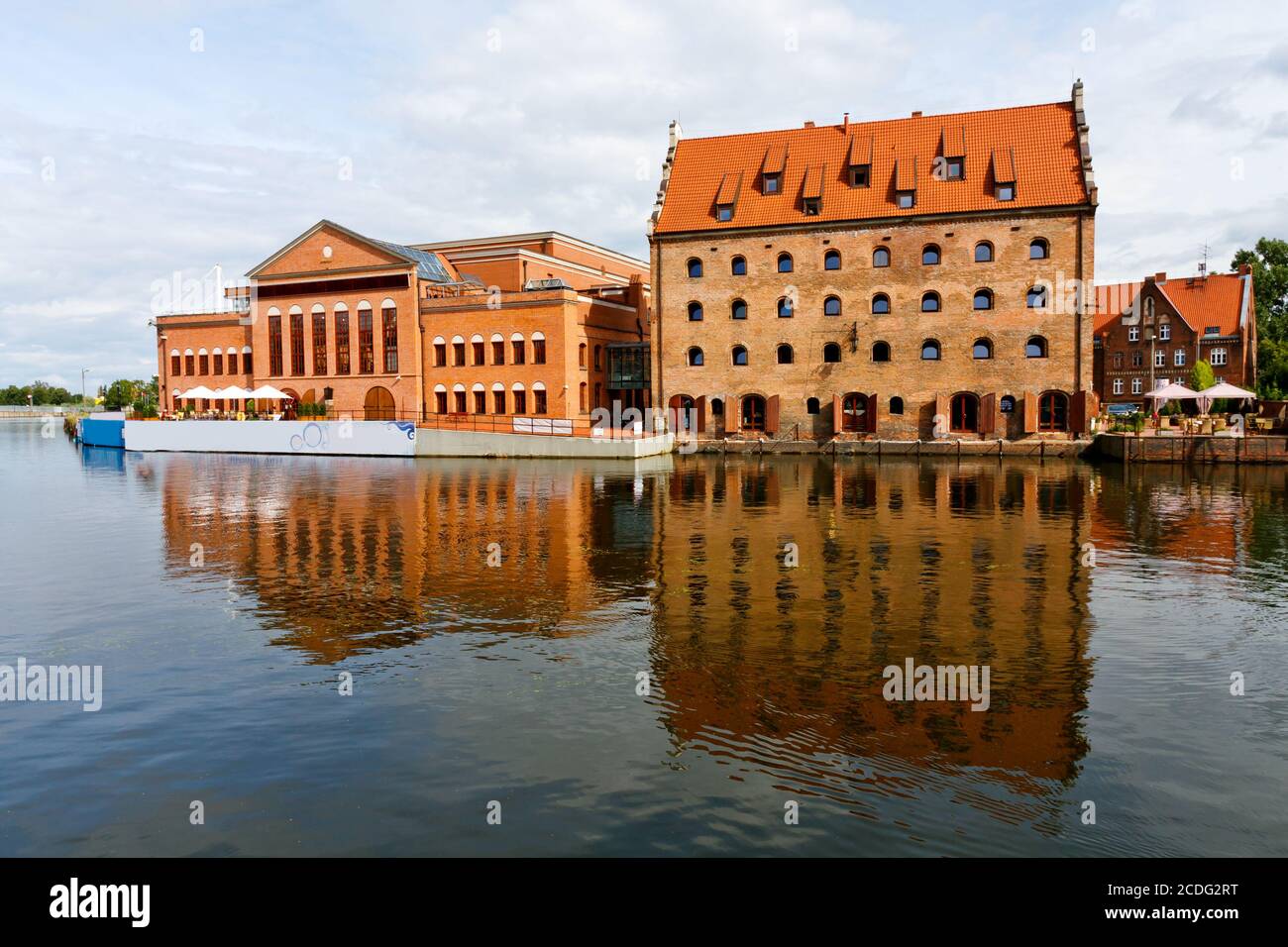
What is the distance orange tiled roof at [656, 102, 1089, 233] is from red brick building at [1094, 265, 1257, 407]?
3873 cm

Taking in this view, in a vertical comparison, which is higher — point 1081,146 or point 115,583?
point 1081,146

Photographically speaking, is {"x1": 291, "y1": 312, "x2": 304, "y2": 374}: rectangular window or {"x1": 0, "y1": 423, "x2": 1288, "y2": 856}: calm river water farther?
{"x1": 291, "y1": 312, "x2": 304, "y2": 374}: rectangular window

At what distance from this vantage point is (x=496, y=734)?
8.62m

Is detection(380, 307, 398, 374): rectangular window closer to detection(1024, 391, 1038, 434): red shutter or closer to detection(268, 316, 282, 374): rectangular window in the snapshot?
detection(268, 316, 282, 374): rectangular window

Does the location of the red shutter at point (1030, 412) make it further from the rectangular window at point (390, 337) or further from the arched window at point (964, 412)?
the rectangular window at point (390, 337)

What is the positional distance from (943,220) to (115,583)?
145ft

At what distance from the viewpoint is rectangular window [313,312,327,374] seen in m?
61.4

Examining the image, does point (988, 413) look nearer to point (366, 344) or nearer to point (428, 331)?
point (428, 331)

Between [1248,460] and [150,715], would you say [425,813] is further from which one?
[1248,460]

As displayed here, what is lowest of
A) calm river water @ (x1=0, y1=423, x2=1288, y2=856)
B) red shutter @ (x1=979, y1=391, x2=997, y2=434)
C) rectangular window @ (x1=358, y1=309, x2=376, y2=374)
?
calm river water @ (x1=0, y1=423, x2=1288, y2=856)

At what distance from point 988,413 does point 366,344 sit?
3826 cm

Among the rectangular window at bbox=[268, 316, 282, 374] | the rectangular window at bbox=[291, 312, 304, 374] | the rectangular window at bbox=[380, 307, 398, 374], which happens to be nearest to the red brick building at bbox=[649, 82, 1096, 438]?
the rectangular window at bbox=[380, 307, 398, 374]

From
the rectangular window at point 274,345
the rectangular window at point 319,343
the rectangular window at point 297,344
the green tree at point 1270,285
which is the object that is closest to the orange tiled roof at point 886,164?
the rectangular window at point 319,343
